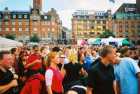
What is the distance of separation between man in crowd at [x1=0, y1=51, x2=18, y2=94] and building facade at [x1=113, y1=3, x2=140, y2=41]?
562 ft

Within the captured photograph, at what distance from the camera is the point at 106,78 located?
7590 mm

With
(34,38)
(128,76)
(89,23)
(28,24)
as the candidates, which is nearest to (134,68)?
(128,76)

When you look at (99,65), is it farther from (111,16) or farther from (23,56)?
(111,16)

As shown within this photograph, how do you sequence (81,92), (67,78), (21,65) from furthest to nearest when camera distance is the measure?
(21,65) → (67,78) → (81,92)

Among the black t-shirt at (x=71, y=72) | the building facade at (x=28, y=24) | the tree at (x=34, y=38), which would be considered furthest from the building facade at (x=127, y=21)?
the black t-shirt at (x=71, y=72)

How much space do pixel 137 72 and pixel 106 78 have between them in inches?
58.7

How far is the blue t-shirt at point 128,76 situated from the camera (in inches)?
354

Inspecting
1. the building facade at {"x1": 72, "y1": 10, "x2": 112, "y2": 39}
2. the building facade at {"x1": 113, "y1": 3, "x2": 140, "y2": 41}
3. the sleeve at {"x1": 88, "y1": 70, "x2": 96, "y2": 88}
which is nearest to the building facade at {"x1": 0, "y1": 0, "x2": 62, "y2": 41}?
the building facade at {"x1": 72, "y1": 10, "x2": 112, "y2": 39}

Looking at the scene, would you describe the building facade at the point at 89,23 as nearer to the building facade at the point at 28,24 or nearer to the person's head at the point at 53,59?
the building facade at the point at 28,24

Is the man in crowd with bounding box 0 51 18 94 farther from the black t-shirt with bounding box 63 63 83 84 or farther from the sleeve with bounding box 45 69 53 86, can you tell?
the black t-shirt with bounding box 63 63 83 84

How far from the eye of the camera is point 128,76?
9.05 meters

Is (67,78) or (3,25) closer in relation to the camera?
(67,78)

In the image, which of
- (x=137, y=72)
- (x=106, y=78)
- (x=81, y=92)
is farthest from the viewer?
(x=137, y=72)

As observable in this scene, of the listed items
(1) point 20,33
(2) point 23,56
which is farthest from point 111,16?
(2) point 23,56
